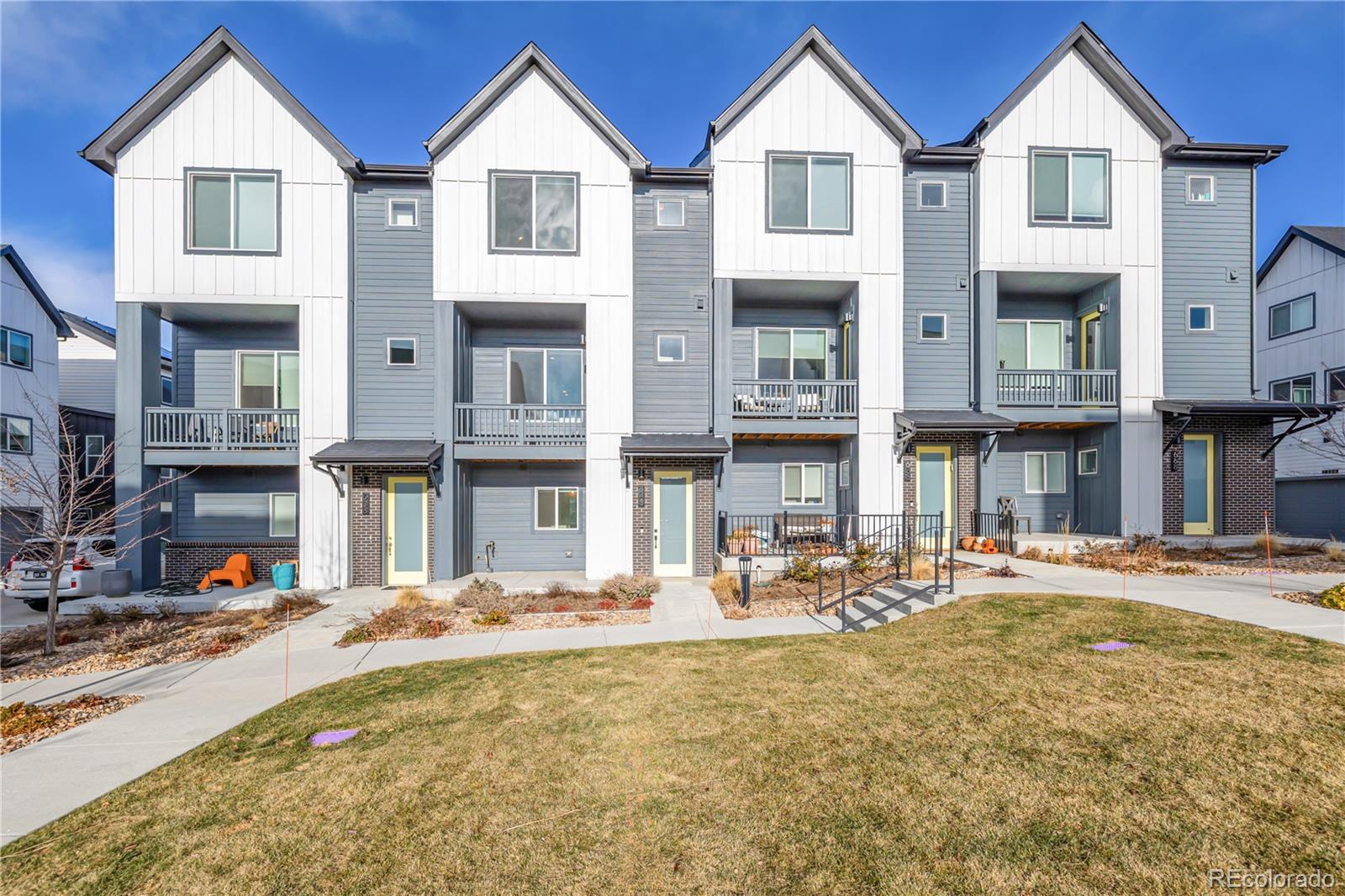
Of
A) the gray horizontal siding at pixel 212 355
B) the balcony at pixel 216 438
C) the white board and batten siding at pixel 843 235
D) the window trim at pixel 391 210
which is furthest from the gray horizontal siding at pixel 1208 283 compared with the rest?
the gray horizontal siding at pixel 212 355

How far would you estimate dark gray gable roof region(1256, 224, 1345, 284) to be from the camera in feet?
68.4

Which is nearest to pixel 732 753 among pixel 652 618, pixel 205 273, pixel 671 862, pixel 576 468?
pixel 671 862

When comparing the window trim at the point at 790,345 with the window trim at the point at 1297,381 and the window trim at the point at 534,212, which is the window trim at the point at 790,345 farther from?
the window trim at the point at 1297,381

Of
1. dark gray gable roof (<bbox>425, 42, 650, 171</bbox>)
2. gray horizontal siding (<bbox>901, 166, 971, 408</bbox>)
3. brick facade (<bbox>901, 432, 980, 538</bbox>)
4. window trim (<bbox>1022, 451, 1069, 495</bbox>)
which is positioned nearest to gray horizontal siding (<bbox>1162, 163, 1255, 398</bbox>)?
window trim (<bbox>1022, 451, 1069, 495</bbox>)

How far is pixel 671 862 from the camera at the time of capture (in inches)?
152

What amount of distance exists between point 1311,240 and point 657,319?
25.3 m

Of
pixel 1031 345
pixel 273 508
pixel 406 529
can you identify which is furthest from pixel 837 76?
pixel 273 508

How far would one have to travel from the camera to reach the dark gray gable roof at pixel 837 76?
1505 cm

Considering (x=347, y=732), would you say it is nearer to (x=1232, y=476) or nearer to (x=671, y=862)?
(x=671, y=862)

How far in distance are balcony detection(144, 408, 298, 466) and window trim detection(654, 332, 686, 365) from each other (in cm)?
932

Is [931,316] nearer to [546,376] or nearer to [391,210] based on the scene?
[546,376]

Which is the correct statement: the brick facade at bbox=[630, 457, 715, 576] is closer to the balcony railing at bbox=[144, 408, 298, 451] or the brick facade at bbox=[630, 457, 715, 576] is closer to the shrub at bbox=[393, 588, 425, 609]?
the shrub at bbox=[393, 588, 425, 609]

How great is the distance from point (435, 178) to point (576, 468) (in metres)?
8.23

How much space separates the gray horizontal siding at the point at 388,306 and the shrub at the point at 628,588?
619cm
